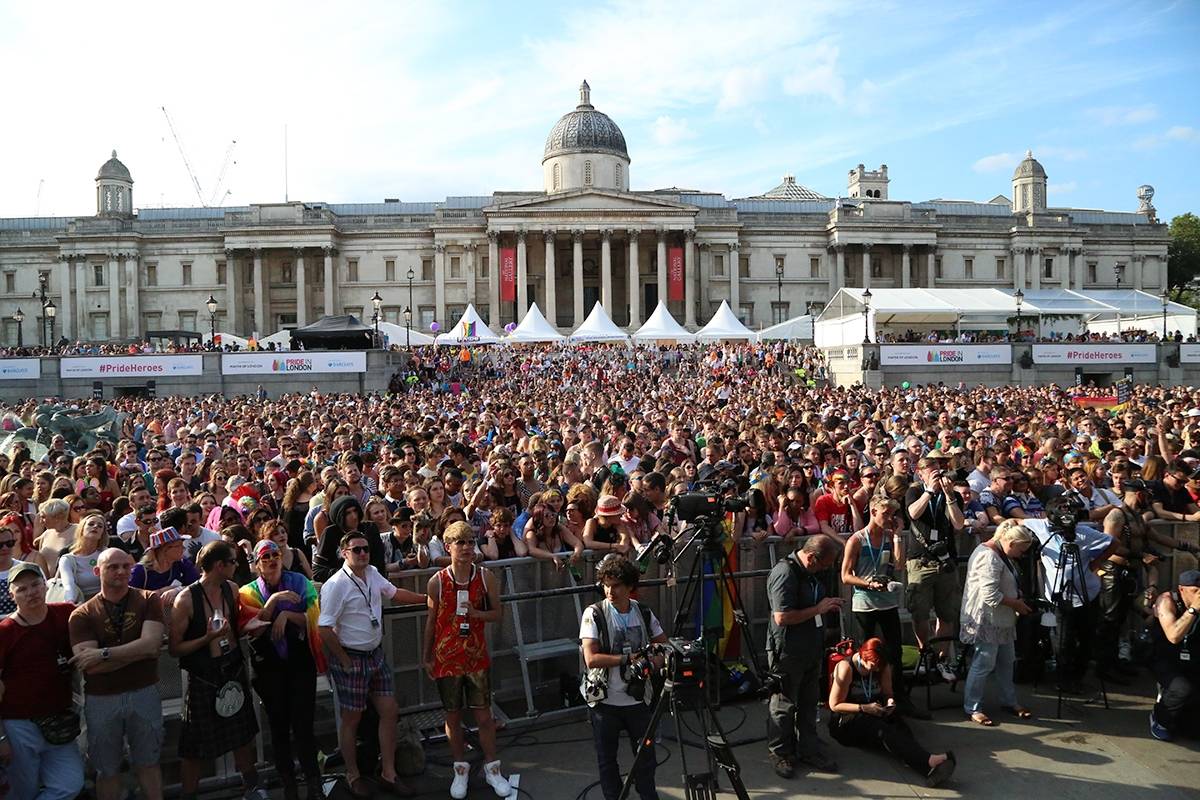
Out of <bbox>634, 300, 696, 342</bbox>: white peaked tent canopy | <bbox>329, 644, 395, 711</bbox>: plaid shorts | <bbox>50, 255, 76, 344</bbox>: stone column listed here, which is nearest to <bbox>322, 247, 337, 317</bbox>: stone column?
<bbox>50, 255, 76, 344</bbox>: stone column

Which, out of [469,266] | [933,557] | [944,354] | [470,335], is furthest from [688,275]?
[933,557]

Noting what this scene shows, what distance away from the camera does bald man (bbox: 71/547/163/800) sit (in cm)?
539

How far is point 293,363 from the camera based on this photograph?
120 feet

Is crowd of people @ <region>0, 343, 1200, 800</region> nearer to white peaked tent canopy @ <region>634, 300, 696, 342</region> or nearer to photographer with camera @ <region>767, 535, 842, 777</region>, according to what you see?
photographer with camera @ <region>767, 535, 842, 777</region>

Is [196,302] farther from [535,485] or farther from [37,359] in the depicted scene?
[535,485]

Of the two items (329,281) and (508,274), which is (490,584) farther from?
(329,281)

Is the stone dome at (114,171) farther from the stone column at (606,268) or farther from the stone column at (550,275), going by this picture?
the stone column at (606,268)

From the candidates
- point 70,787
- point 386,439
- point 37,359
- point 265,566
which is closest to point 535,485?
point 265,566

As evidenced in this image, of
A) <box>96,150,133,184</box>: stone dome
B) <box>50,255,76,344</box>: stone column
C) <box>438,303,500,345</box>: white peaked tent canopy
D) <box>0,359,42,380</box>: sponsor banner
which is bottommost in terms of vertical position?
<box>0,359,42,380</box>: sponsor banner

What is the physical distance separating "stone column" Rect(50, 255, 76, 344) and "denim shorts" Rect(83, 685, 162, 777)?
73.5 meters

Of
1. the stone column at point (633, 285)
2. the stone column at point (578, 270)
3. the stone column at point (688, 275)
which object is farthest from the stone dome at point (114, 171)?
the stone column at point (688, 275)

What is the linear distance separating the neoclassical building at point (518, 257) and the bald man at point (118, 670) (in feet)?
195

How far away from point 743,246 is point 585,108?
57.0 ft

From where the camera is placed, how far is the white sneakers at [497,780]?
6176 millimetres
